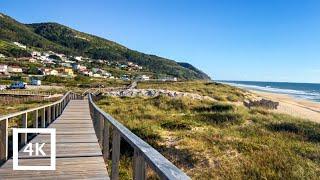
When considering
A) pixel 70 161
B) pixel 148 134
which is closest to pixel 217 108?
pixel 148 134

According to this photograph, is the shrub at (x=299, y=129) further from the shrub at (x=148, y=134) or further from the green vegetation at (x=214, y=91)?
the green vegetation at (x=214, y=91)

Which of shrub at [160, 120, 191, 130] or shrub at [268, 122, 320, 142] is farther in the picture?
shrub at [160, 120, 191, 130]

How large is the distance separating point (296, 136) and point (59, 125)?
322 inches

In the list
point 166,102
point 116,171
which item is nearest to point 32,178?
point 116,171

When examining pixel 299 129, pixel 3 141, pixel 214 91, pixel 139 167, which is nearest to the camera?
pixel 139 167

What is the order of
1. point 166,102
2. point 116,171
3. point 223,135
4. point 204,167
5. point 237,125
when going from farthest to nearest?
1. point 166,102
2. point 237,125
3. point 223,135
4. point 204,167
5. point 116,171

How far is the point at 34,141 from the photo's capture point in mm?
9562

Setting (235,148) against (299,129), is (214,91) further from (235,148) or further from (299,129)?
(235,148)

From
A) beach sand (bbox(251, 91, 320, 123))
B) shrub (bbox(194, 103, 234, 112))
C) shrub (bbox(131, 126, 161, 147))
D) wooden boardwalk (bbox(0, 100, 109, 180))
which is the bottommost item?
beach sand (bbox(251, 91, 320, 123))

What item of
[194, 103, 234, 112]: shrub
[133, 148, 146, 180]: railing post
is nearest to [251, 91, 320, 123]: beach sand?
[194, 103, 234, 112]: shrub

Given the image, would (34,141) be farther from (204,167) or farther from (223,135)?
(223,135)

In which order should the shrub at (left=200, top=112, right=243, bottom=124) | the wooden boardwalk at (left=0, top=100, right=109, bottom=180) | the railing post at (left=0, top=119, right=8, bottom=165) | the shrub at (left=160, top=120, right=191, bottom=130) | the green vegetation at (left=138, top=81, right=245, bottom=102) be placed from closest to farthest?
the wooden boardwalk at (left=0, top=100, right=109, bottom=180) < the railing post at (left=0, top=119, right=8, bottom=165) < the shrub at (left=160, top=120, right=191, bottom=130) < the shrub at (left=200, top=112, right=243, bottom=124) < the green vegetation at (left=138, top=81, right=245, bottom=102)

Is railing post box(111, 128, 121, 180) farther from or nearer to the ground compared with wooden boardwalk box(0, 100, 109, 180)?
farther from the ground

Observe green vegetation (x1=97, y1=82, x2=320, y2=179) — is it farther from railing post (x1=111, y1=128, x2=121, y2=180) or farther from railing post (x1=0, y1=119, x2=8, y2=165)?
railing post (x1=111, y1=128, x2=121, y2=180)
